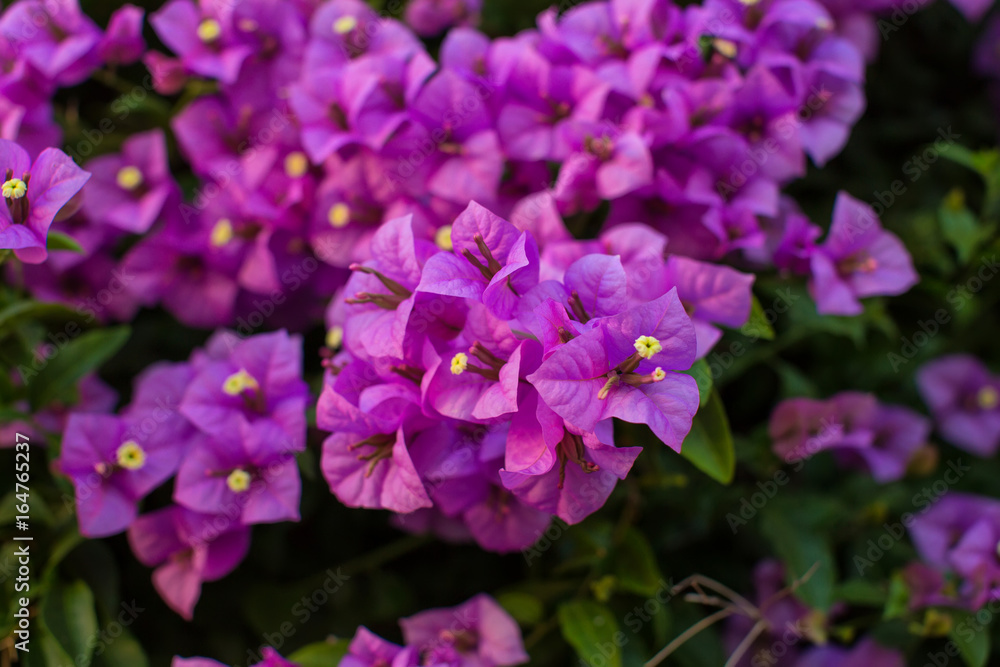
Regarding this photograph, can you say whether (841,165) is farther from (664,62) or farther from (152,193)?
(152,193)

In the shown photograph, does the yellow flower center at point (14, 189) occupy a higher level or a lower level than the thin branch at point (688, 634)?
higher

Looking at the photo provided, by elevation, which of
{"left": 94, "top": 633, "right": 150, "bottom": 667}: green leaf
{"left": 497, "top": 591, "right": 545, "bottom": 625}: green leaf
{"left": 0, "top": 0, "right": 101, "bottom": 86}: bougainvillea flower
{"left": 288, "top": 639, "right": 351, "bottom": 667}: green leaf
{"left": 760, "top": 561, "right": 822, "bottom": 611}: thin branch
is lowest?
{"left": 94, "top": 633, "right": 150, "bottom": 667}: green leaf

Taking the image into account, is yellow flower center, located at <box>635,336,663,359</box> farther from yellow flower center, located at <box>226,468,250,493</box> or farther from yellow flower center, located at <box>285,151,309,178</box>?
yellow flower center, located at <box>285,151,309,178</box>

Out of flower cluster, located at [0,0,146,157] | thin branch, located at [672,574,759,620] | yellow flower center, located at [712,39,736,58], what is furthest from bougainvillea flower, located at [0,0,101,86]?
thin branch, located at [672,574,759,620]

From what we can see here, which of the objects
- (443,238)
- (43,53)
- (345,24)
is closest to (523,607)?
(443,238)

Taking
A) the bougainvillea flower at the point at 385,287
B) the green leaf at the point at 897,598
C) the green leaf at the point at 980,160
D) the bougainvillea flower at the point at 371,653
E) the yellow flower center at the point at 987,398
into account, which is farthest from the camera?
A: the yellow flower center at the point at 987,398

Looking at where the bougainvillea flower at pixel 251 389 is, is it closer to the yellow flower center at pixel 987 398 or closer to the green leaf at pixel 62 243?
the green leaf at pixel 62 243

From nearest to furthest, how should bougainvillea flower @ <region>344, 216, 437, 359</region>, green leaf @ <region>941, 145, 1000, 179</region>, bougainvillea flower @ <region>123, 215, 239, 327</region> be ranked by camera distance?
bougainvillea flower @ <region>344, 216, 437, 359</region> → green leaf @ <region>941, 145, 1000, 179</region> → bougainvillea flower @ <region>123, 215, 239, 327</region>

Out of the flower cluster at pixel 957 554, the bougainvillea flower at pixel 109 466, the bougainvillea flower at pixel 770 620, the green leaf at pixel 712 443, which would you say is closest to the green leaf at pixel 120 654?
the bougainvillea flower at pixel 109 466
